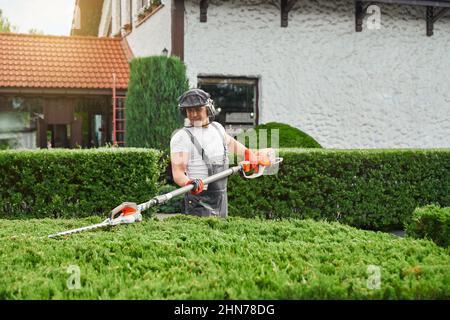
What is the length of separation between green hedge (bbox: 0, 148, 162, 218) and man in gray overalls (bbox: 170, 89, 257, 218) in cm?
322

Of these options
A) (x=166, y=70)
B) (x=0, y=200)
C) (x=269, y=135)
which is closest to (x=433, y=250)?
(x=0, y=200)

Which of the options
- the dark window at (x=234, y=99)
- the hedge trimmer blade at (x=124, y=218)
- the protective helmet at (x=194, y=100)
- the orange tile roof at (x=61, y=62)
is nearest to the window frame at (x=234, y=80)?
the dark window at (x=234, y=99)

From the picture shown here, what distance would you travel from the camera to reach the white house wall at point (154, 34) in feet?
46.6

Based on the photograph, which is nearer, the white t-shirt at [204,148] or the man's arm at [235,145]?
the white t-shirt at [204,148]

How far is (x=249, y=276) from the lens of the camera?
11.0ft

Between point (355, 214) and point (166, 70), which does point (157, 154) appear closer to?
point (355, 214)

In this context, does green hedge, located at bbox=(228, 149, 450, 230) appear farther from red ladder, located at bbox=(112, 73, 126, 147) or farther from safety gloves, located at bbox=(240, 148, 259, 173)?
red ladder, located at bbox=(112, 73, 126, 147)

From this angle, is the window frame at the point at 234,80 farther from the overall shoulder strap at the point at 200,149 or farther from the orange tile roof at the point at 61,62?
the overall shoulder strap at the point at 200,149

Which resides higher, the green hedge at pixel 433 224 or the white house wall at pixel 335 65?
the white house wall at pixel 335 65

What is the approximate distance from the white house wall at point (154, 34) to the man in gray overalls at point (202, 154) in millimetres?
8652

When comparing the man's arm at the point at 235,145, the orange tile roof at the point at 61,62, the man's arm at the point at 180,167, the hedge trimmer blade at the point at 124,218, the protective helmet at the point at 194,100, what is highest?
the orange tile roof at the point at 61,62

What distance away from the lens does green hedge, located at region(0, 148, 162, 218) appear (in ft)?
28.0

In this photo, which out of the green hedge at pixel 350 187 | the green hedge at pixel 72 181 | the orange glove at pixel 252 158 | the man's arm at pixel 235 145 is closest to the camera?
the orange glove at pixel 252 158

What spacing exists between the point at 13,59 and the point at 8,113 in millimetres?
1336
